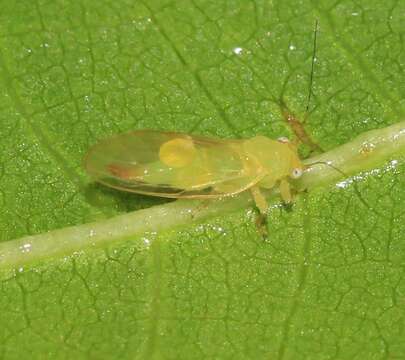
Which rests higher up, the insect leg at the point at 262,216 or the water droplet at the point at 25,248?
the water droplet at the point at 25,248

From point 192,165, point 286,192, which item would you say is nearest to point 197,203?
point 192,165

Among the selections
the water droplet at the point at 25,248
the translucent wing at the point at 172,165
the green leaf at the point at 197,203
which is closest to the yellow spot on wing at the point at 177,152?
the translucent wing at the point at 172,165

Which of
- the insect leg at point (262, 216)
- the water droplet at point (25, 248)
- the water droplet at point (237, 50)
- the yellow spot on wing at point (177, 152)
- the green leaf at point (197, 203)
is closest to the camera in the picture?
the green leaf at point (197, 203)

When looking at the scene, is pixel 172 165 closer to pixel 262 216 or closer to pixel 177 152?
pixel 177 152

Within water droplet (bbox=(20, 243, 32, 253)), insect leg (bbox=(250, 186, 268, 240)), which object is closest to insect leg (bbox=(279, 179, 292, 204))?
insect leg (bbox=(250, 186, 268, 240))

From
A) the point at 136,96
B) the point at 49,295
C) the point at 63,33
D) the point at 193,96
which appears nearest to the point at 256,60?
the point at 193,96

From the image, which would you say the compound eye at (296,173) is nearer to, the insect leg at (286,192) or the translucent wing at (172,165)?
the insect leg at (286,192)

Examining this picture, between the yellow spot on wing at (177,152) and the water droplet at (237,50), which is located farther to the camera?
the water droplet at (237,50)

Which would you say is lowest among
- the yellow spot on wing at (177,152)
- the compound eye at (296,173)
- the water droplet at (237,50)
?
the compound eye at (296,173)
